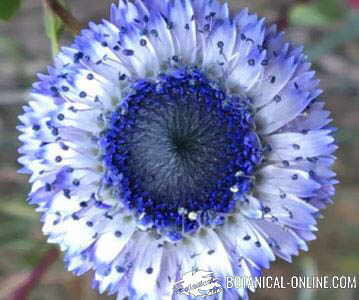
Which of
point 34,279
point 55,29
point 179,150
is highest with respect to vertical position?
point 55,29

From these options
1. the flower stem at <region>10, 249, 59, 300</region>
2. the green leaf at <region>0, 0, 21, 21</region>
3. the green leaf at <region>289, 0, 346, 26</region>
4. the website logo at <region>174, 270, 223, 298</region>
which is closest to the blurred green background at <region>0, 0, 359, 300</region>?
the green leaf at <region>289, 0, 346, 26</region>

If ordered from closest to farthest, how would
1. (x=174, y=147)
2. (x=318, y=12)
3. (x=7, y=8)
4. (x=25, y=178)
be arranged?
(x=174, y=147) < (x=7, y=8) < (x=318, y=12) < (x=25, y=178)

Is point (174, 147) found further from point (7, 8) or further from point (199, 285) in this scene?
point (7, 8)

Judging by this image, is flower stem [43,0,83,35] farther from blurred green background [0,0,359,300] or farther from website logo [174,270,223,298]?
blurred green background [0,0,359,300]

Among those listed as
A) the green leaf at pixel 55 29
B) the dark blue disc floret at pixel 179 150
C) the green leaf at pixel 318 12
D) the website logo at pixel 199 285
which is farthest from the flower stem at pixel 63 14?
the green leaf at pixel 318 12

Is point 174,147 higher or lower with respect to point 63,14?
lower

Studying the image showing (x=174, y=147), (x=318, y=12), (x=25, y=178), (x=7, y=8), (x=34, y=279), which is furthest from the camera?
(x=25, y=178)

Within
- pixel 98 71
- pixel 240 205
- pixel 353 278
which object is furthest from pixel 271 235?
pixel 353 278

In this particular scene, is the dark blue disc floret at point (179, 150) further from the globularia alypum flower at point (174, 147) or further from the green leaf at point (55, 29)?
the green leaf at point (55, 29)

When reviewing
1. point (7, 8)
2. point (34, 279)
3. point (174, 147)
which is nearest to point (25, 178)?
point (34, 279)
